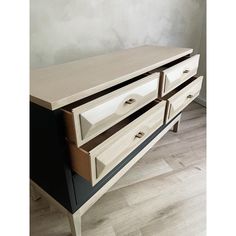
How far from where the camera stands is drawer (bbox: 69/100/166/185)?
591 millimetres

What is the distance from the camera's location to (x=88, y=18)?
1094 millimetres

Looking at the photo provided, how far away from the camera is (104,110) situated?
2.03ft

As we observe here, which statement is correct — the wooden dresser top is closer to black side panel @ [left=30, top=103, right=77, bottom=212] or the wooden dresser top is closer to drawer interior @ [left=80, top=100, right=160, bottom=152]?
black side panel @ [left=30, top=103, right=77, bottom=212]

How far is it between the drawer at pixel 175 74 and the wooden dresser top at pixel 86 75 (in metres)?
0.05

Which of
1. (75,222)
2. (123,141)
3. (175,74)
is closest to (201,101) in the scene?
(175,74)

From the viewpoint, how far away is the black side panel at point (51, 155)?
567 mm

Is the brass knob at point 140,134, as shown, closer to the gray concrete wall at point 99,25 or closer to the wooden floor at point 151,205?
the wooden floor at point 151,205

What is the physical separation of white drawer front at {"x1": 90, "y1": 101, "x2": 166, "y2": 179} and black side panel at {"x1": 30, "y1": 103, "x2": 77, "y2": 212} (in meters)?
0.11

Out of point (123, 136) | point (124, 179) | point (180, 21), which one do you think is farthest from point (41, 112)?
point (180, 21)

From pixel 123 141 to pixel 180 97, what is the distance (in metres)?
0.52

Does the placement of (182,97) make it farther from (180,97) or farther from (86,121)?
(86,121)
